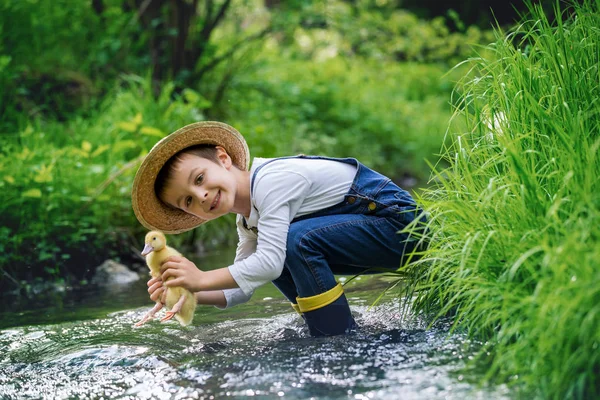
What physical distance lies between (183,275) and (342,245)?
24.8 inches

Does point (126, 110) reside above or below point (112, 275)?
above

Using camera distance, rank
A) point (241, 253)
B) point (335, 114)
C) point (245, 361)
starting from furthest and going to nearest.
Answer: point (335, 114) < point (241, 253) < point (245, 361)

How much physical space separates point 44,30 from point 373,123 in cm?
442

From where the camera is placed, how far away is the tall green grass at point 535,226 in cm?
180

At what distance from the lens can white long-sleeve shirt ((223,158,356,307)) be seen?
2670mm

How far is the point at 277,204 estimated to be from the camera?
2.74m

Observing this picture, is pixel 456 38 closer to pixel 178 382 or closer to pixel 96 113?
pixel 96 113

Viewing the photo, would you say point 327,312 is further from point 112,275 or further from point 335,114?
point 335,114

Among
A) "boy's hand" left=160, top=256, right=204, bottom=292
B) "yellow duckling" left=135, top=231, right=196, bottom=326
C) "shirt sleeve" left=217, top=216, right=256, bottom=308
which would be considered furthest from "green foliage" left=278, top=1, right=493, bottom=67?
"boy's hand" left=160, top=256, right=204, bottom=292

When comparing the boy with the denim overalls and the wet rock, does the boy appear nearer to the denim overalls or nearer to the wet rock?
the denim overalls

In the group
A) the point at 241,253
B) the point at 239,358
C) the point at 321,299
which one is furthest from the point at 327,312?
the point at 241,253

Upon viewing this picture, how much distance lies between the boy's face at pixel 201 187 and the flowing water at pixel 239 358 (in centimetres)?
55

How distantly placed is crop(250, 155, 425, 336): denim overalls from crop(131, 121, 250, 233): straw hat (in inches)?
7.7

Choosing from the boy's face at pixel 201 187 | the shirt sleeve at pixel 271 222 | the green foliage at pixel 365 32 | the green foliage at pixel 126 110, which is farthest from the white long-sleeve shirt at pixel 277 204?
the green foliage at pixel 365 32
